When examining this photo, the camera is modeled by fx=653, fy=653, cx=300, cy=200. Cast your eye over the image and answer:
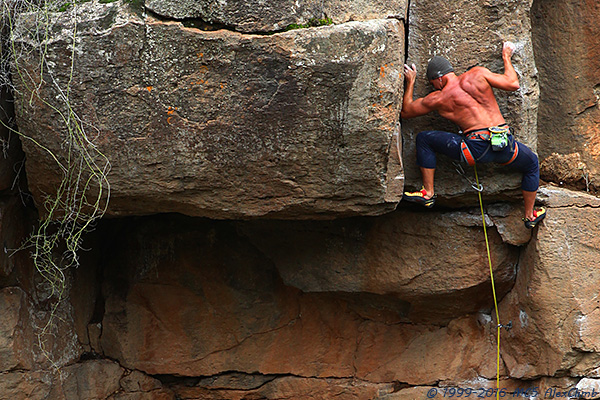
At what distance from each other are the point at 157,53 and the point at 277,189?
87 cm

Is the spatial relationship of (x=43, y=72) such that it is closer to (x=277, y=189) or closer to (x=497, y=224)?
(x=277, y=189)

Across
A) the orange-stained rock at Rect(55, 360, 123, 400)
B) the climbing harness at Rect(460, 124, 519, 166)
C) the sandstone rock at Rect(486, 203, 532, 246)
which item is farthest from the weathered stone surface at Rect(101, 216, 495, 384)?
the climbing harness at Rect(460, 124, 519, 166)

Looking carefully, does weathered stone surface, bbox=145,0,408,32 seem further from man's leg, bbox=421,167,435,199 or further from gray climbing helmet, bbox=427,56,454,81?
man's leg, bbox=421,167,435,199

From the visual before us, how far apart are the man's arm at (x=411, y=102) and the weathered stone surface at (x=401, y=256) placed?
0.68 m

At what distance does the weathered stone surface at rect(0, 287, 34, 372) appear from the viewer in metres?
3.66

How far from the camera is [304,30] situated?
9.73 ft

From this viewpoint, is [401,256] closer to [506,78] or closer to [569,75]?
[506,78]

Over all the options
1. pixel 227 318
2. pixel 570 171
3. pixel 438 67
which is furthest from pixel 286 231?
pixel 570 171

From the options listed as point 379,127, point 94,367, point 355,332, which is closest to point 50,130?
point 379,127

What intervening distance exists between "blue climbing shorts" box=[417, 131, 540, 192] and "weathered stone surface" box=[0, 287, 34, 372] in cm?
240

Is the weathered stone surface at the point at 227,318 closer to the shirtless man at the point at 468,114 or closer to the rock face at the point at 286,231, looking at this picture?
the rock face at the point at 286,231

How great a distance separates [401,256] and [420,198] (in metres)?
0.45

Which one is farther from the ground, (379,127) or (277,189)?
(379,127)

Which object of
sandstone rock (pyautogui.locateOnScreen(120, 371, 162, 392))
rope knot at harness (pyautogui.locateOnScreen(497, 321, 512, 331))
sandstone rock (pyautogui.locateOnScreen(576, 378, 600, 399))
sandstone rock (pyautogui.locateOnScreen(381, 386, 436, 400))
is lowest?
sandstone rock (pyautogui.locateOnScreen(120, 371, 162, 392))
